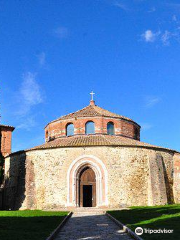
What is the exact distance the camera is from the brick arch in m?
28.0

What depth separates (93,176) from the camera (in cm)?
2922

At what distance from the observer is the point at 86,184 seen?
29.1 meters

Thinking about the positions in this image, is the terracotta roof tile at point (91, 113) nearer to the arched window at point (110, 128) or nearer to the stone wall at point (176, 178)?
the arched window at point (110, 128)

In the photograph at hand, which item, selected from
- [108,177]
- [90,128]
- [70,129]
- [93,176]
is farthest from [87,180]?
[70,129]

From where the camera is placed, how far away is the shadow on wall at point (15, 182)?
30.3 m

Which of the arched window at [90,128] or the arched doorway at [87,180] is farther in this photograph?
the arched window at [90,128]

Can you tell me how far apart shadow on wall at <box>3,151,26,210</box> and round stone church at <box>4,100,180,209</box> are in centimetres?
9

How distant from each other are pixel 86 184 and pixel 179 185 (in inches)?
403

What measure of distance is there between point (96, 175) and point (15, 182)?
30.6 ft

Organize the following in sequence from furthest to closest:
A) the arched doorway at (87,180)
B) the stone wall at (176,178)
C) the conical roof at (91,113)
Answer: the conical roof at (91,113) → the stone wall at (176,178) → the arched doorway at (87,180)

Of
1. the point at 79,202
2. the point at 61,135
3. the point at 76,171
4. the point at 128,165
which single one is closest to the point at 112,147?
the point at 128,165

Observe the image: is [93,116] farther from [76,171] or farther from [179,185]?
[179,185]

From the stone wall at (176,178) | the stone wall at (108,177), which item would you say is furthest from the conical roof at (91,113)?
the stone wall at (176,178)

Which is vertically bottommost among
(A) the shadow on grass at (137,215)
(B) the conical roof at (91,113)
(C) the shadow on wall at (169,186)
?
(A) the shadow on grass at (137,215)
